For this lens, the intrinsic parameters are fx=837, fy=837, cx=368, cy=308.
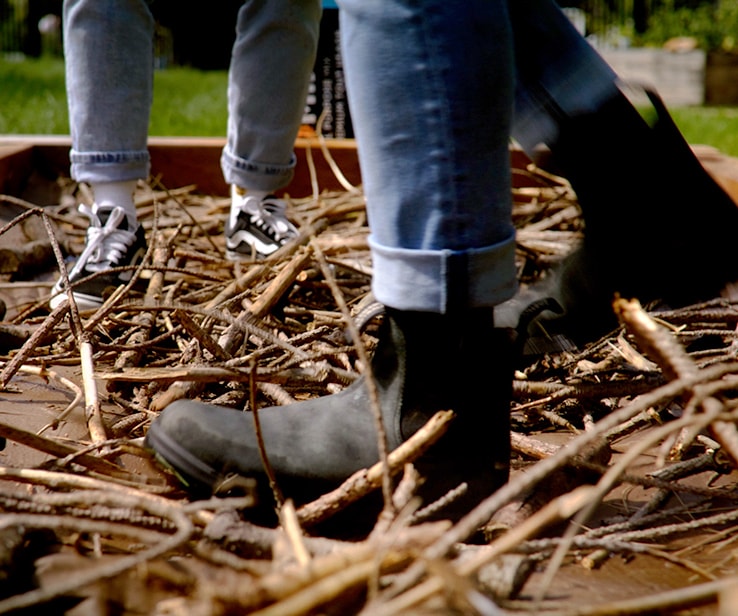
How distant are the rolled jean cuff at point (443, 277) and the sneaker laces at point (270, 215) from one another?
4.39 feet

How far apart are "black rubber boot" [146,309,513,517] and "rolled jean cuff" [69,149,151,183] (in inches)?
44.6

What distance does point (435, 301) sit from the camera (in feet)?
3.16

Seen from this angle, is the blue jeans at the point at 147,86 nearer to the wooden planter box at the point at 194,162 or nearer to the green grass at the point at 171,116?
the wooden planter box at the point at 194,162

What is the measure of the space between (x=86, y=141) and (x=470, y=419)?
1.38 meters

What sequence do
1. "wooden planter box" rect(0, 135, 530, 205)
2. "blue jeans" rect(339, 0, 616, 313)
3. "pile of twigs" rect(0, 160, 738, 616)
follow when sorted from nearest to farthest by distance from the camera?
1. "pile of twigs" rect(0, 160, 738, 616)
2. "blue jeans" rect(339, 0, 616, 313)
3. "wooden planter box" rect(0, 135, 530, 205)

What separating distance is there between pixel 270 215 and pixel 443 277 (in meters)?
1.46

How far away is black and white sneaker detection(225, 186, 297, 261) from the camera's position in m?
2.30

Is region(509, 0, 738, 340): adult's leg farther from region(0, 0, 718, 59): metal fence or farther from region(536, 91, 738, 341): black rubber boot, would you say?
region(0, 0, 718, 59): metal fence

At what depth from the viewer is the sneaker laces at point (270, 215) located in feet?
7.56

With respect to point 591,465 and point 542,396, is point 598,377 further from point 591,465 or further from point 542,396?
point 591,465

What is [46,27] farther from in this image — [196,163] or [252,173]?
[252,173]

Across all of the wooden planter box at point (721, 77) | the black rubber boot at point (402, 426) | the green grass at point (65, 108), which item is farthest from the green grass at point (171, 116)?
the black rubber boot at point (402, 426)

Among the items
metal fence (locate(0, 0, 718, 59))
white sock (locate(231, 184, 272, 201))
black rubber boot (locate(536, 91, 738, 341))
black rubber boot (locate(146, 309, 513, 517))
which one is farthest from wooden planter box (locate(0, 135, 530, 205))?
metal fence (locate(0, 0, 718, 59))

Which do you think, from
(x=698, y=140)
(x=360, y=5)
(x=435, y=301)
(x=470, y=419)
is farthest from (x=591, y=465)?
(x=698, y=140)
